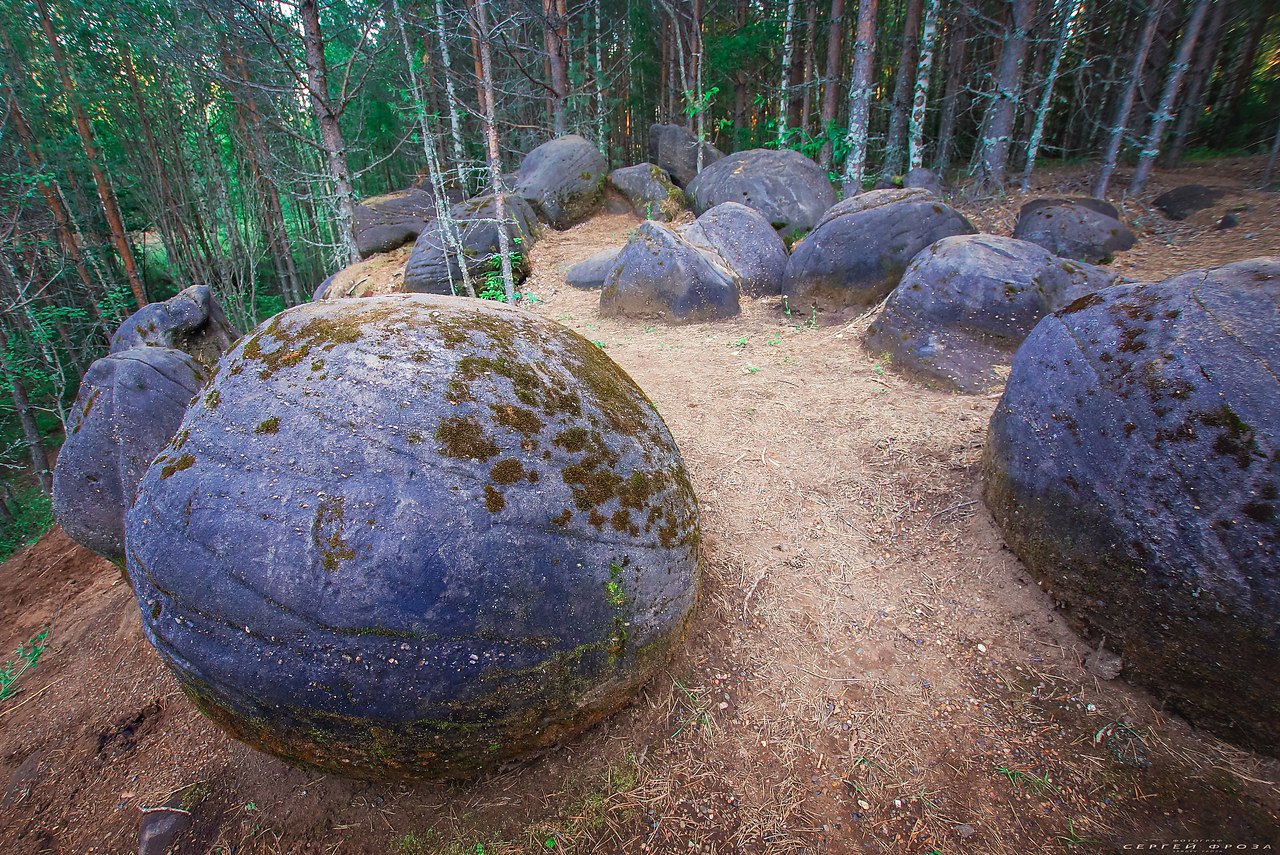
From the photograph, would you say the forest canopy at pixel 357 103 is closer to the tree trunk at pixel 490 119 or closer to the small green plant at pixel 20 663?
the tree trunk at pixel 490 119

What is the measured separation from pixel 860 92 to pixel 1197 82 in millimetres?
7302

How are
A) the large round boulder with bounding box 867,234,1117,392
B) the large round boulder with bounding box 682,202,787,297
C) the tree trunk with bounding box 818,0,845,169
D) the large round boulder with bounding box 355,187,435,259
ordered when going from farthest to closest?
the large round boulder with bounding box 355,187,435,259
the tree trunk with bounding box 818,0,845,169
the large round boulder with bounding box 682,202,787,297
the large round boulder with bounding box 867,234,1117,392

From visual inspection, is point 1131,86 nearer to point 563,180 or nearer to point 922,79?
point 922,79

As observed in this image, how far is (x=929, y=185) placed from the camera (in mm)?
9836

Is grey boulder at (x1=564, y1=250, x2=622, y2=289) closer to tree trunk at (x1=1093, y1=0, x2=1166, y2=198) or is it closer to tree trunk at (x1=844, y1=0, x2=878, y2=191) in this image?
tree trunk at (x1=844, y1=0, x2=878, y2=191)

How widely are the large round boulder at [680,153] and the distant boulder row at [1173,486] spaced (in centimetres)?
1325

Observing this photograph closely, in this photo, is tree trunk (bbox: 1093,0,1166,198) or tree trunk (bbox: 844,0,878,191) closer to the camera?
tree trunk (bbox: 1093,0,1166,198)

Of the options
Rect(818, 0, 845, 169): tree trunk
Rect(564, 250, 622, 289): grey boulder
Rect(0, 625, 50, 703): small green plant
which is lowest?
Rect(0, 625, 50, 703): small green plant

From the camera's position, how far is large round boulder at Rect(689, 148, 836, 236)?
942cm

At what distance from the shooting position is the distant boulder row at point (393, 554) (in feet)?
5.17

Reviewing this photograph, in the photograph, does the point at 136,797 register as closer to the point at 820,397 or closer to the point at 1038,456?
the point at 1038,456

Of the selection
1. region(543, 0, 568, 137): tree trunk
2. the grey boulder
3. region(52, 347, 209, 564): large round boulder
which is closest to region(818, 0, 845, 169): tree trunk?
region(543, 0, 568, 137): tree trunk

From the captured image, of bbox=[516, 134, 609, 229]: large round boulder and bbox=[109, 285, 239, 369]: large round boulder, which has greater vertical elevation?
bbox=[516, 134, 609, 229]: large round boulder

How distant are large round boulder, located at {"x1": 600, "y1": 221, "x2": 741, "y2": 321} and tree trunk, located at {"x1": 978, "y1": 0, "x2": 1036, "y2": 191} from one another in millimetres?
6773
